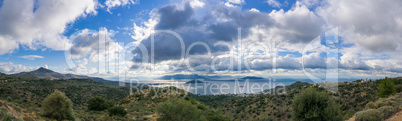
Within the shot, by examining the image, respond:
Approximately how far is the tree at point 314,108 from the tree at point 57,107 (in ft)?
66.4

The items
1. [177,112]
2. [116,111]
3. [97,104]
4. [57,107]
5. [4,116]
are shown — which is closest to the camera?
[4,116]

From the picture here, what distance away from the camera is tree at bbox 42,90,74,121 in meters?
14.6

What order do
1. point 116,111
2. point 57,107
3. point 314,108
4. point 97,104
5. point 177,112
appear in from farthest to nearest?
point 97,104
point 116,111
point 177,112
point 314,108
point 57,107

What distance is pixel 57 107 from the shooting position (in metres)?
14.9

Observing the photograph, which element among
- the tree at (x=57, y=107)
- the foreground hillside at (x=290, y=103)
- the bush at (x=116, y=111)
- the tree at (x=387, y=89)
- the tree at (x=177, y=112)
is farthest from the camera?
the foreground hillside at (x=290, y=103)

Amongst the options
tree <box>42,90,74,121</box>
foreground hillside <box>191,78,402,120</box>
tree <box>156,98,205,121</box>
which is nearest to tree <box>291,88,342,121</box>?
tree <box>156,98,205,121</box>

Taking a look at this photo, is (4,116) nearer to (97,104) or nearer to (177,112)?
(177,112)

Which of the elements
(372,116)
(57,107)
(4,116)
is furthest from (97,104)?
(372,116)

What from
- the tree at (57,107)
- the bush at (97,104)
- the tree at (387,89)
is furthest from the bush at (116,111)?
the tree at (387,89)

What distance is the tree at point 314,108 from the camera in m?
15.4

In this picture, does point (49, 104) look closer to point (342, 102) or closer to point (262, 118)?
point (262, 118)

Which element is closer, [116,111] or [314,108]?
[314,108]

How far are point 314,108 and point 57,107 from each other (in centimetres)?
2220

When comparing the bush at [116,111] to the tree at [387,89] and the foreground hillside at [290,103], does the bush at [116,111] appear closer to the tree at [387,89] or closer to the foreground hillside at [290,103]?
the foreground hillside at [290,103]
